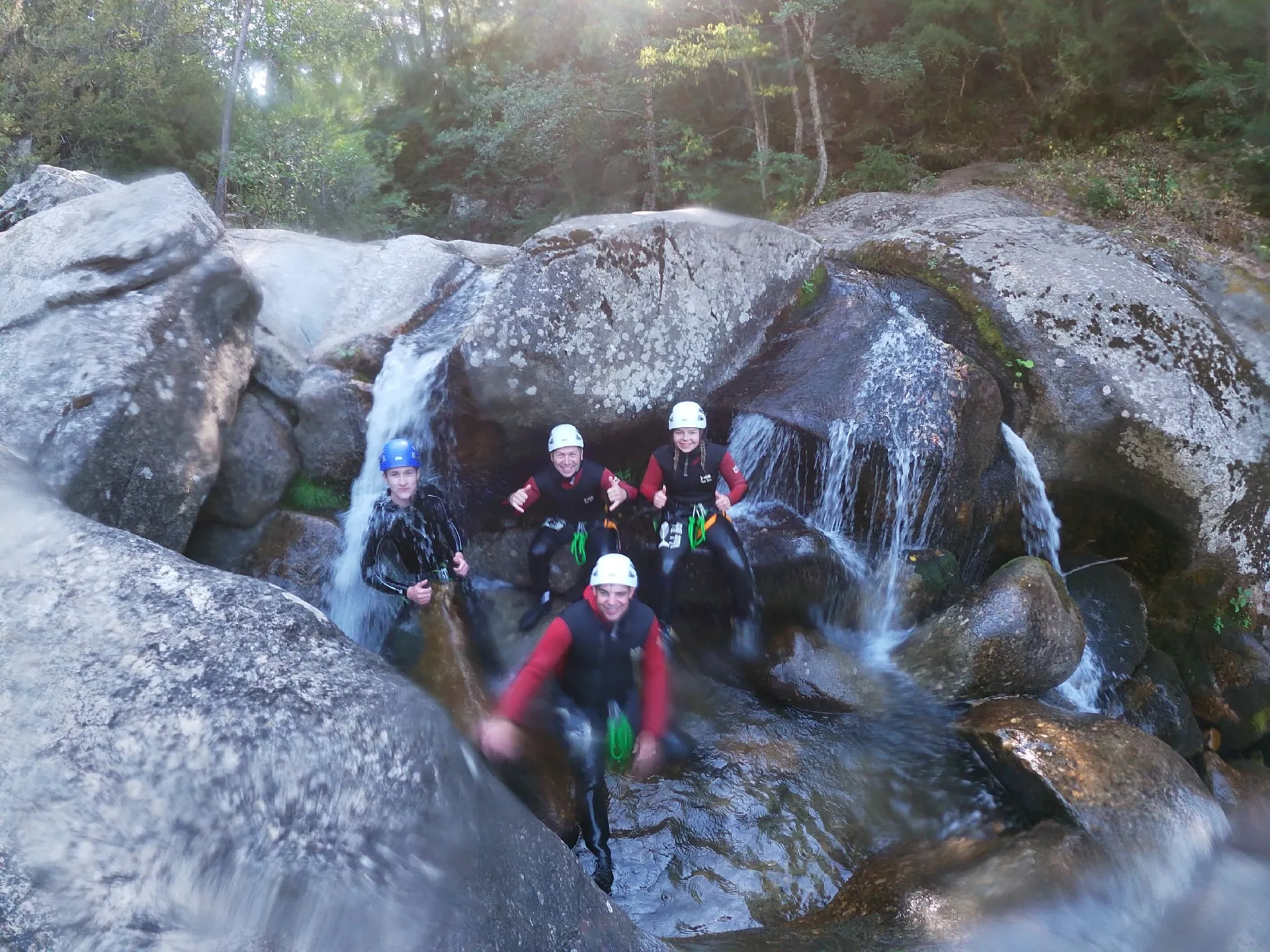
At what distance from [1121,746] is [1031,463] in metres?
3.04

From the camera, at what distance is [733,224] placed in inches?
316

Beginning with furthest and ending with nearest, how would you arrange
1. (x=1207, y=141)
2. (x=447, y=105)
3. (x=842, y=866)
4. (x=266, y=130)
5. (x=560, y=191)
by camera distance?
1. (x=447, y=105)
2. (x=560, y=191)
3. (x=266, y=130)
4. (x=1207, y=141)
5. (x=842, y=866)

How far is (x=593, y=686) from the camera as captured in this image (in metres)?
4.57

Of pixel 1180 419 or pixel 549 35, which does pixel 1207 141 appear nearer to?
pixel 1180 419

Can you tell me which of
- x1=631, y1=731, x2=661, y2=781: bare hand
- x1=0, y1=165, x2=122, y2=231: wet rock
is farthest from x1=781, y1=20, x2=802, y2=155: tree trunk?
x1=631, y1=731, x2=661, y2=781: bare hand

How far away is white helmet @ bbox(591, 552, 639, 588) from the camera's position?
14.3ft

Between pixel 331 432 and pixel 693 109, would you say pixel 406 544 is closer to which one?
pixel 331 432

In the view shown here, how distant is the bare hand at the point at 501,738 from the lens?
14.1ft

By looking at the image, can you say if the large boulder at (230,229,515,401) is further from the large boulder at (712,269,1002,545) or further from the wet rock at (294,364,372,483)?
the large boulder at (712,269,1002,545)

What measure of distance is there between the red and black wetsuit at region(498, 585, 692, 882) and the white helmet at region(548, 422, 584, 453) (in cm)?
184

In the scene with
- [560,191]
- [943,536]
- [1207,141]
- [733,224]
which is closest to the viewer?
[943,536]

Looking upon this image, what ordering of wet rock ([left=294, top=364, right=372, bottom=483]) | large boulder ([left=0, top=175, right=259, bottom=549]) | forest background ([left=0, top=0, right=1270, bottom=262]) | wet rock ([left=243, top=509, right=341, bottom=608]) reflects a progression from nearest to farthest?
large boulder ([left=0, top=175, right=259, bottom=549]) < wet rock ([left=243, top=509, right=341, bottom=608]) < wet rock ([left=294, top=364, right=372, bottom=483]) < forest background ([left=0, top=0, right=1270, bottom=262])

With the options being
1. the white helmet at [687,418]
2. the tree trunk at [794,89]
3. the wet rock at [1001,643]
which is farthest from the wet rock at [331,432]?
the tree trunk at [794,89]

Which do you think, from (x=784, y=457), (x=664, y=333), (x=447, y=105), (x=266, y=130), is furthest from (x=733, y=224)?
(x=447, y=105)
